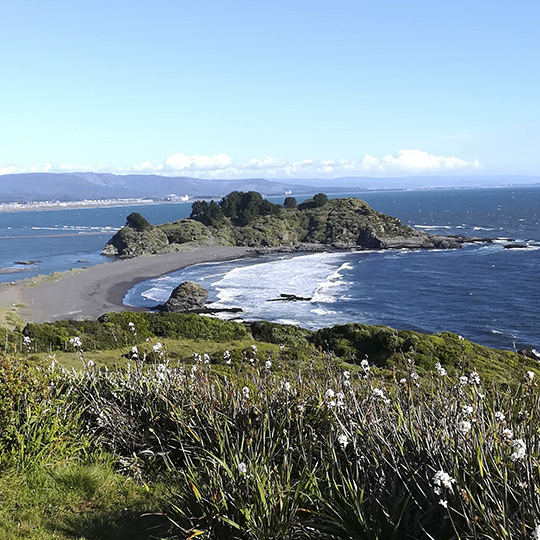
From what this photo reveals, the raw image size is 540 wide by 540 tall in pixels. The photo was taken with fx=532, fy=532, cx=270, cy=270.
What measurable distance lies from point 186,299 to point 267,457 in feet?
157

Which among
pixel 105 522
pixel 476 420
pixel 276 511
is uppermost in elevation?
pixel 476 420

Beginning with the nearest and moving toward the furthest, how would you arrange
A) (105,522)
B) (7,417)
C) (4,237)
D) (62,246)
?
(105,522)
(7,417)
(62,246)
(4,237)

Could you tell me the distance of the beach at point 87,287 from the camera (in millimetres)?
52094

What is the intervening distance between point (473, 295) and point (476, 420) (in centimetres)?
5291

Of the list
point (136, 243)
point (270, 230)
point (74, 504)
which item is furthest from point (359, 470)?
point (270, 230)

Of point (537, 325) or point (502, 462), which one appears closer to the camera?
→ point (502, 462)

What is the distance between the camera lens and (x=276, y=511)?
202 inches

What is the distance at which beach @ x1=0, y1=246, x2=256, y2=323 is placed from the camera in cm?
5209

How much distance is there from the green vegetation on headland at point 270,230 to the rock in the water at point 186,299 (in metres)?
44.9

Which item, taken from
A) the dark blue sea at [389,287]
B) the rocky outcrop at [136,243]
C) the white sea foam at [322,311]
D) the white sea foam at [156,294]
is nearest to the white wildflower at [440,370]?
the dark blue sea at [389,287]

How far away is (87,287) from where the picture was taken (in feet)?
214

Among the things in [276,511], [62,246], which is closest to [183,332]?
[276,511]

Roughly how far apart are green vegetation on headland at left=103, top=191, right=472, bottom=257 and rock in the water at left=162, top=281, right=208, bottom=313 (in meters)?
44.9

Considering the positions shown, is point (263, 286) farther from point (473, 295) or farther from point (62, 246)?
point (62, 246)
